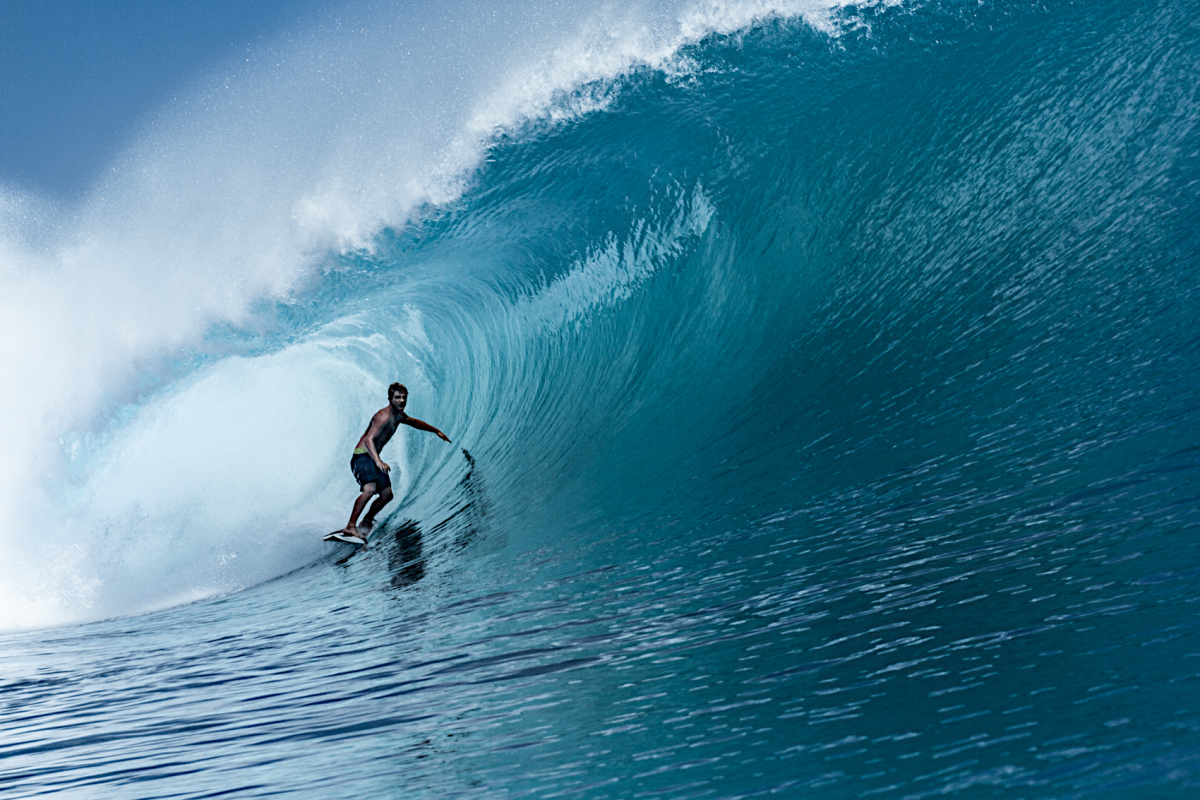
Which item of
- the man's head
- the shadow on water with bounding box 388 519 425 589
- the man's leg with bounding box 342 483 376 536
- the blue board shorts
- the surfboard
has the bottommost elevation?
the shadow on water with bounding box 388 519 425 589

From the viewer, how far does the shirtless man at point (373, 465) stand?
7000 millimetres

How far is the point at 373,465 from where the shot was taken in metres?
7.02

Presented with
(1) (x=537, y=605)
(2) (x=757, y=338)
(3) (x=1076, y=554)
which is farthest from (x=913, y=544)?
(2) (x=757, y=338)

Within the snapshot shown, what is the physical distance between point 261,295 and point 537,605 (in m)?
7.56

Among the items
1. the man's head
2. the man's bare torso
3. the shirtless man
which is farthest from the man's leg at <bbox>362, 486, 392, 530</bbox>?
the man's head

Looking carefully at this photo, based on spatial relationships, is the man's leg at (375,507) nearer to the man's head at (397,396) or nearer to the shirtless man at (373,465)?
the shirtless man at (373,465)

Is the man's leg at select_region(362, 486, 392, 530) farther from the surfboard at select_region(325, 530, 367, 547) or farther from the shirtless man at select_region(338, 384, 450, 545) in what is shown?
the surfboard at select_region(325, 530, 367, 547)

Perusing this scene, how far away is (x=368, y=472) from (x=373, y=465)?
0.29 feet

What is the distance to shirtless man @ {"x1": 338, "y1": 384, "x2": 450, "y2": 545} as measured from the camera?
276 inches

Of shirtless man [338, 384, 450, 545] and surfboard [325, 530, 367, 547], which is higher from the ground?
shirtless man [338, 384, 450, 545]

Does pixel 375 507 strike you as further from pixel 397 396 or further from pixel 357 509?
pixel 397 396

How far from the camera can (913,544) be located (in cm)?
322

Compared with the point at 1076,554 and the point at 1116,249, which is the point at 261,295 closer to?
the point at 1116,249

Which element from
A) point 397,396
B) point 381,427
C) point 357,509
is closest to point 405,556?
point 357,509
